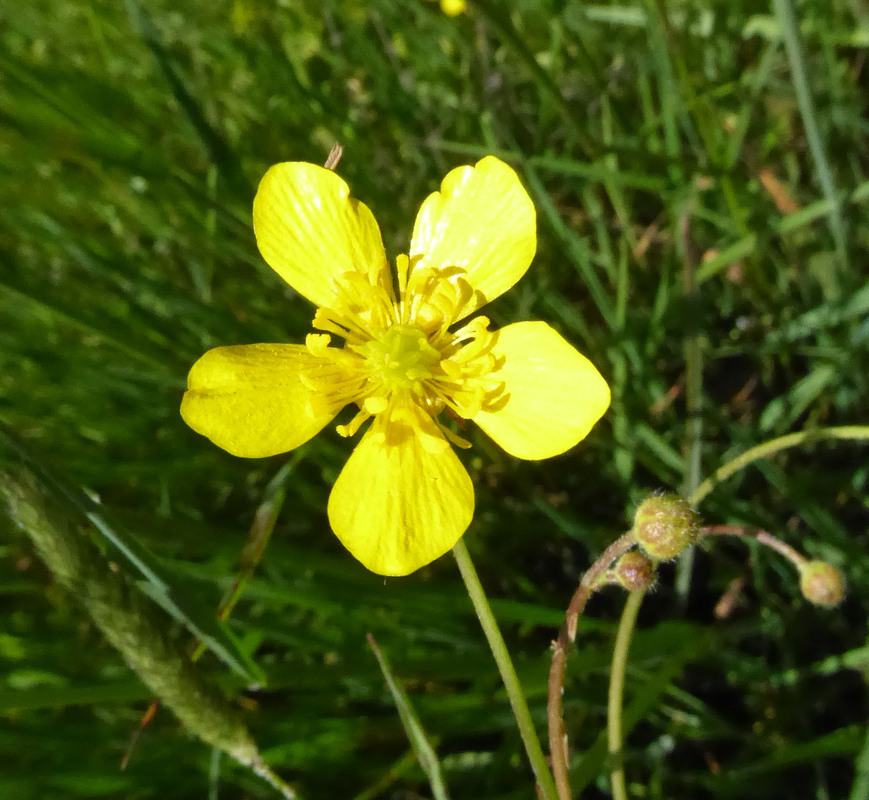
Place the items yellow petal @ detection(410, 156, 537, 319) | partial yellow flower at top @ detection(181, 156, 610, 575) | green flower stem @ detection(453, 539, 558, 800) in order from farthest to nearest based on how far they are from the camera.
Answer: yellow petal @ detection(410, 156, 537, 319) → partial yellow flower at top @ detection(181, 156, 610, 575) → green flower stem @ detection(453, 539, 558, 800)

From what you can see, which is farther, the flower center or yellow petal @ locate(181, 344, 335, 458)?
the flower center

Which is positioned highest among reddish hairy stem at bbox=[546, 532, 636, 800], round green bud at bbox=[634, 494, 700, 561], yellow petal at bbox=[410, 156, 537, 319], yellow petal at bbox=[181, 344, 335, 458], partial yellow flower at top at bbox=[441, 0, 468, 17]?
partial yellow flower at top at bbox=[441, 0, 468, 17]

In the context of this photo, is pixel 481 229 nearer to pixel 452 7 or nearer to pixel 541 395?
pixel 541 395

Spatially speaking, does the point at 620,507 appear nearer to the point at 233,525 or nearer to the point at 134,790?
the point at 233,525

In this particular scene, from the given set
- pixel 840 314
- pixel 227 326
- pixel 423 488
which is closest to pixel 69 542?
pixel 423 488

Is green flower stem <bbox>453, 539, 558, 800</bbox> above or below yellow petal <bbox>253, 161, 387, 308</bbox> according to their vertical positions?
below

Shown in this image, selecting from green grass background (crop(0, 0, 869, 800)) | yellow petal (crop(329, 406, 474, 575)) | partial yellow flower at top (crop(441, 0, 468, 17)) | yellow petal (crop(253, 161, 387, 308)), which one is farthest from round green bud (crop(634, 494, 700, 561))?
partial yellow flower at top (crop(441, 0, 468, 17))

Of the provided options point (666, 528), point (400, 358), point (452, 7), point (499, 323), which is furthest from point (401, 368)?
point (452, 7)

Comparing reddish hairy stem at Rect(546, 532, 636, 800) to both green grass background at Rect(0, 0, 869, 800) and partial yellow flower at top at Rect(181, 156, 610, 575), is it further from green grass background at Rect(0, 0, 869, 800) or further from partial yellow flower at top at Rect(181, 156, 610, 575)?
green grass background at Rect(0, 0, 869, 800)
